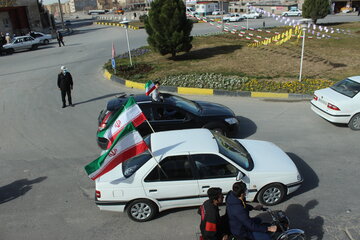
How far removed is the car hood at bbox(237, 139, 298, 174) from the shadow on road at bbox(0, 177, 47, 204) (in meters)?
5.04

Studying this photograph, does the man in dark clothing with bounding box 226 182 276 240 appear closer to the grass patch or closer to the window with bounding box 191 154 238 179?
the window with bounding box 191 154 238 179

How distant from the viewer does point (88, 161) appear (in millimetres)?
8219

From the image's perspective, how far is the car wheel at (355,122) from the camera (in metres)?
9.13

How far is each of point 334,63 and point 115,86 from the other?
1204cm

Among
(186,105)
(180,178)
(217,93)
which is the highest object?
(186,105)

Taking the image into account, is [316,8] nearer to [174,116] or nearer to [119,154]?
[174,116]

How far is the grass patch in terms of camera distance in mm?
13883

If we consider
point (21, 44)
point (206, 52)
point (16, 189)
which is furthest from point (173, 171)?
point (21, 44)

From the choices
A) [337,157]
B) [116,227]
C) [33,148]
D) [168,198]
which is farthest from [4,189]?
[337,157]

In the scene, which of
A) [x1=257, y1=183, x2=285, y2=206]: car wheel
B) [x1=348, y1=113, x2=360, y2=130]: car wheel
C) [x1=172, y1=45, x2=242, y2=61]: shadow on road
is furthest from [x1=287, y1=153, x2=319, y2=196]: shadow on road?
[x1=172, y1=45, x2=242, y2=61]: shadow on road

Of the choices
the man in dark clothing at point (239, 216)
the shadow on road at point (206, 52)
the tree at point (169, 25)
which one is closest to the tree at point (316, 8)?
the shadow on road at point (206, 52)

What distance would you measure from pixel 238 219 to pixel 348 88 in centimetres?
710

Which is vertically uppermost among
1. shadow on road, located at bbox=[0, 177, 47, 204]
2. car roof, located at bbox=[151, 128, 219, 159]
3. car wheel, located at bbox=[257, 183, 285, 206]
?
car roof, located at bbox=[151, 128, 219, 159]

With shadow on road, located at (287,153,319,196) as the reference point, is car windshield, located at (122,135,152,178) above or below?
above
